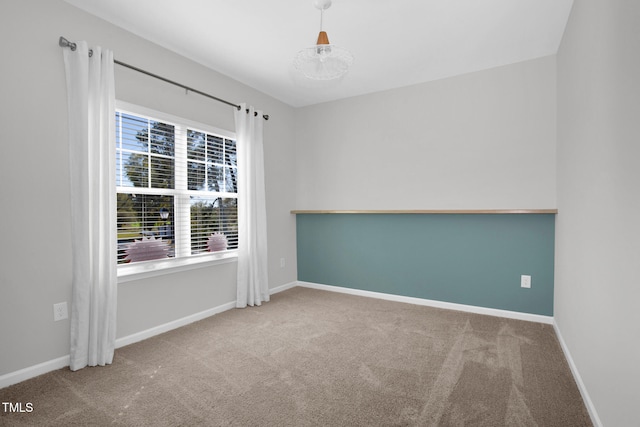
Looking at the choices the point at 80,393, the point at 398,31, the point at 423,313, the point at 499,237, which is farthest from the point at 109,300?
the point at 499,237

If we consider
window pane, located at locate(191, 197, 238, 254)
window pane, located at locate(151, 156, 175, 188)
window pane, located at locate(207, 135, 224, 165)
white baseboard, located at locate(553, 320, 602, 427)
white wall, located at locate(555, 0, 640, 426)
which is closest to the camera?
white wall, located at locate(555, 0, 640, 426)

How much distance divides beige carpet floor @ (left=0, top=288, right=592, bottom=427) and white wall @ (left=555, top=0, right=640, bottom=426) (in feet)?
1.19

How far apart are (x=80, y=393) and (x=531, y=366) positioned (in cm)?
285

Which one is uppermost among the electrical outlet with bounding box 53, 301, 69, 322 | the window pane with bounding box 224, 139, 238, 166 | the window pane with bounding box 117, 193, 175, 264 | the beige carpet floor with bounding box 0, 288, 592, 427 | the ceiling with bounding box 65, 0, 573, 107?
the ceiling with bounding box 65, 0, 573, 107

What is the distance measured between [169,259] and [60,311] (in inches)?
34.5

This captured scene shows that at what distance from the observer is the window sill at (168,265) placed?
2.56m

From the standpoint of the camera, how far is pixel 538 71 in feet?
9.87

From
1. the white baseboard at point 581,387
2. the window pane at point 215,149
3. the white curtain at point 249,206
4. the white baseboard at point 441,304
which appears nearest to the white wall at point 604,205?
the white baseboard at point 581,387

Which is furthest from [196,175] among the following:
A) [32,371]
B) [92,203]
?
[32,371]

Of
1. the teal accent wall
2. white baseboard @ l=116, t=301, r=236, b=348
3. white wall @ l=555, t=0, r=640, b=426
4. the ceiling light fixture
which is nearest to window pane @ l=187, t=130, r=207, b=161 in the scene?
the ceiling light fixture

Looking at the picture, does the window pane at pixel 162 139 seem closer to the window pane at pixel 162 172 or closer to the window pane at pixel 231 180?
the window pane at pixel 162 172

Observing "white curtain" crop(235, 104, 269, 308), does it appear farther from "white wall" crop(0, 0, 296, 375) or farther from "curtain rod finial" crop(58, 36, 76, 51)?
"curtain rod finial" crop(58, 36, 76, 51)

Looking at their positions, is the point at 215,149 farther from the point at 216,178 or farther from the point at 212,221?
the point at 212,221

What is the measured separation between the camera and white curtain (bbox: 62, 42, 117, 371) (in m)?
2.19
